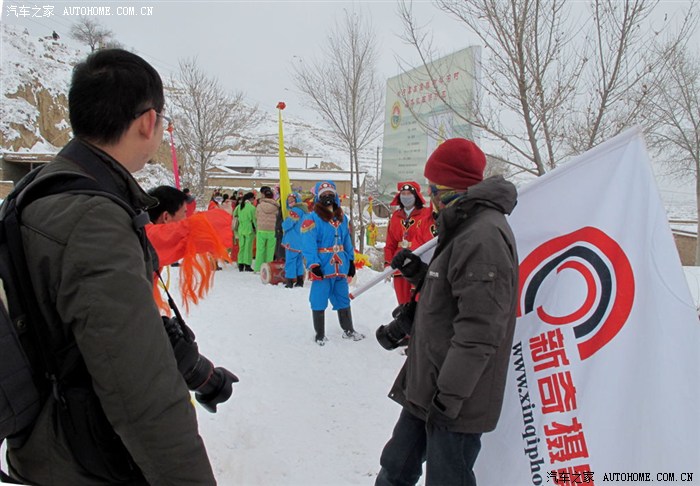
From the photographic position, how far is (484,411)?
1.93 m

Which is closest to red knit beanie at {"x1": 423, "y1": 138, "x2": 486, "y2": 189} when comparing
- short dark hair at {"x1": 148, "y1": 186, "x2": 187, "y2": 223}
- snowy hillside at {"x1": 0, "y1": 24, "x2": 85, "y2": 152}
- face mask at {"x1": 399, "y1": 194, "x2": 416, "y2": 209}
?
short dark hair at {"x1": 148, "y1": 186, "x2": 187, "y2": 223}

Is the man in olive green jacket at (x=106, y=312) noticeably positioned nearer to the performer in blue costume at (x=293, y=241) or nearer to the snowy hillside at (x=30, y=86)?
the performer in blue costume at (x=293, y=241)

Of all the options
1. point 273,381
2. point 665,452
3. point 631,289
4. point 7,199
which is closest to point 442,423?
point 665,452

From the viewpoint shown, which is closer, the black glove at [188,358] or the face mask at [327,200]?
the black glove at [188,358]

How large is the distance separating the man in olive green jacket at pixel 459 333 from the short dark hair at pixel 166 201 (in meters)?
2.02

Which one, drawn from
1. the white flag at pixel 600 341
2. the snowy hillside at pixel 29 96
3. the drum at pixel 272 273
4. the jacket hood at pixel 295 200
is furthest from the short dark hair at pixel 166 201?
the snowy hillside at pixel 29 96

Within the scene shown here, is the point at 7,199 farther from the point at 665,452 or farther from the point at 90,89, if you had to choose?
the point at 665,452

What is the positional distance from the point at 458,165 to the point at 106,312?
1742 millimetres

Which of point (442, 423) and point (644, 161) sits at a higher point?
point (644, 161)

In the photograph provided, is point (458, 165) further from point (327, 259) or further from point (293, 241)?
point (293, 241)

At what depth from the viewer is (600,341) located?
2.16 meters

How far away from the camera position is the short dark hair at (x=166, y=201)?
3.19m

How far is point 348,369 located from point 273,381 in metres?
0.86

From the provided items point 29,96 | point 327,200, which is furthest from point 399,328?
point 29,96
